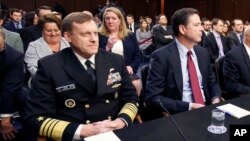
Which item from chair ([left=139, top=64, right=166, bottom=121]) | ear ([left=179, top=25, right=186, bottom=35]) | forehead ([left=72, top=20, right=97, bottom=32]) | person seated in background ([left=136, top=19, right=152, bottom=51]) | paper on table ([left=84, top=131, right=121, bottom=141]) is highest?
forehead ([left=72, top=20, right=97, bottom=32])

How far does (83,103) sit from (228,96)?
1.80 m

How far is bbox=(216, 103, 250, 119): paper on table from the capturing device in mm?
1770

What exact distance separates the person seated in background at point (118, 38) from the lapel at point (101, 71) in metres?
1.48

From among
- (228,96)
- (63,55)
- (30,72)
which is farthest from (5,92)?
(228,96)

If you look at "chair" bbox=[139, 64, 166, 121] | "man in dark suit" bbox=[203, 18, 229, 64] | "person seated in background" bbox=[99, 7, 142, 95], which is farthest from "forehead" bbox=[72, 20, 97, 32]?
"man in dark suit" bbox=[203, 18, 229, 64]

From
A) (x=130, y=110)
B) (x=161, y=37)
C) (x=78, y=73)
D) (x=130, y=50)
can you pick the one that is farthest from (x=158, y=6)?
(x=78, y=73)

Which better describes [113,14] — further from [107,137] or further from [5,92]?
[107,137]

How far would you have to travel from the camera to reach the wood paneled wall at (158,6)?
1345 cm

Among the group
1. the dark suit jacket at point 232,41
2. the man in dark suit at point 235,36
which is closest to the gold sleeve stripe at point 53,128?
the man in dark suit at point 235,36

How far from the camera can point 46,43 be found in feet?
10.4

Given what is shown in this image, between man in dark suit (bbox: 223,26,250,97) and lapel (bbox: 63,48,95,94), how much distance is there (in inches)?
64.3

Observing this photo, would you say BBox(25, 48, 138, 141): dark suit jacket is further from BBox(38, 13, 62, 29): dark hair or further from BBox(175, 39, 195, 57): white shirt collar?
BBox(38, 13, 62, 29): dark hair

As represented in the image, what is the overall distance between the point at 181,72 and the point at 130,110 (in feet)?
2.07

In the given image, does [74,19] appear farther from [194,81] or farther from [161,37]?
[161,37]
